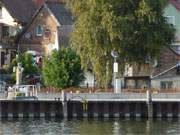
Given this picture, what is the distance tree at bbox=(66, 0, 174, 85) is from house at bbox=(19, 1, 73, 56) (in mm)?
18481

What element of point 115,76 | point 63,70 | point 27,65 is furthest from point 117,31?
point 27,65

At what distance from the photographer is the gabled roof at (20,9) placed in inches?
4304

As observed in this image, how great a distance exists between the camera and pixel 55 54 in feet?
287

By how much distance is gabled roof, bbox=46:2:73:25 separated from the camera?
107m

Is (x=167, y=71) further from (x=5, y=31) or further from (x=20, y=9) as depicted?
(x=20, y=9)

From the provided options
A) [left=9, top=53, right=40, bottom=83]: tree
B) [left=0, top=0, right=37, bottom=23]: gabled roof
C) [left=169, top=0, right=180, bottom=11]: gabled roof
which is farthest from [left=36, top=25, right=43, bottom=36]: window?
[left=169, top=0, right=180, bottom=11]: gabled roof

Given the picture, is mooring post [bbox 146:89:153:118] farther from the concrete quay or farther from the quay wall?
the quay wall

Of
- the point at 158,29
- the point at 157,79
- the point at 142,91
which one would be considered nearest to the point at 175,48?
the point at 157,79

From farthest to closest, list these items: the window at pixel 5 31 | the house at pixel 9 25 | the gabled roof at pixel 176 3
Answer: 1. the window at pixel 5 31
2. the house at pixel 9 25
3. the gabled roof at pixel 176 3

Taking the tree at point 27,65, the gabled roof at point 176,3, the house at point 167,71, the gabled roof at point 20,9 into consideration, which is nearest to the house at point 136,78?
the house at point 167,71

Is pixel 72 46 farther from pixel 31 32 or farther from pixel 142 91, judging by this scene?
pixel 31 32

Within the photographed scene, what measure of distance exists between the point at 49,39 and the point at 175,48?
48.2 feet

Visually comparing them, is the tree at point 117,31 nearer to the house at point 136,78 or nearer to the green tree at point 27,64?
the house at point 136,78

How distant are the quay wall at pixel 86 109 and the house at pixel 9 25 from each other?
30876 mm
